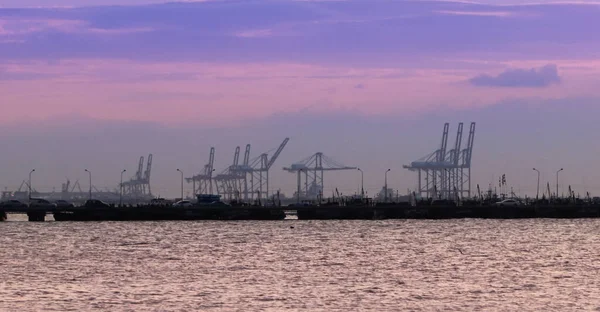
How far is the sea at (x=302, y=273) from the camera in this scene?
5819 centimetres

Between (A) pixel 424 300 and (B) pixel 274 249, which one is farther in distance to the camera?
(B) pixel 274 249

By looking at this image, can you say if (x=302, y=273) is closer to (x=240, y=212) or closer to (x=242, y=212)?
(x=242, y=212)

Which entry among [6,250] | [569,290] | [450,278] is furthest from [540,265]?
[6,250]

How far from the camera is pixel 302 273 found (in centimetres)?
7525

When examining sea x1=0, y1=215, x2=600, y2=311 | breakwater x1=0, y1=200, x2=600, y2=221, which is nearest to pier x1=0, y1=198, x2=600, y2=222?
breakwater x1=0, y1=200, x2=600, y2=221

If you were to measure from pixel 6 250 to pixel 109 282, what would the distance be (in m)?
37.4

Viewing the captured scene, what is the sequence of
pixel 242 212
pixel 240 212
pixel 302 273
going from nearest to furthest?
1. pixel 302 273
2. pixel 242 212
3. pixel 240 212

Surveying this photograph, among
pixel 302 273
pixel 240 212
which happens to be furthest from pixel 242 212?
pixel 302 273

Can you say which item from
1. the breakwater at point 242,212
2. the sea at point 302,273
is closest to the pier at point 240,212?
the breakwater at point 242,212

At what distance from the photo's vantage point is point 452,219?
195250mm

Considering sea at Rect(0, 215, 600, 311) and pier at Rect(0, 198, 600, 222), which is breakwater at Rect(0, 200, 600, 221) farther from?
sea at Rect(0, 215, 600, 311)

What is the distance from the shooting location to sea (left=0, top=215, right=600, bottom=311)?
58188mm

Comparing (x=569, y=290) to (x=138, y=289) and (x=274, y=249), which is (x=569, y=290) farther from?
(x=274, y=249)

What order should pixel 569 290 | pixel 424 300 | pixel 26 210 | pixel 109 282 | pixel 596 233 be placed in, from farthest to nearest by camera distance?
pixel 26 210
pixel 596 233
pixel 109 282
pixel 569 290
pixel 424 300
